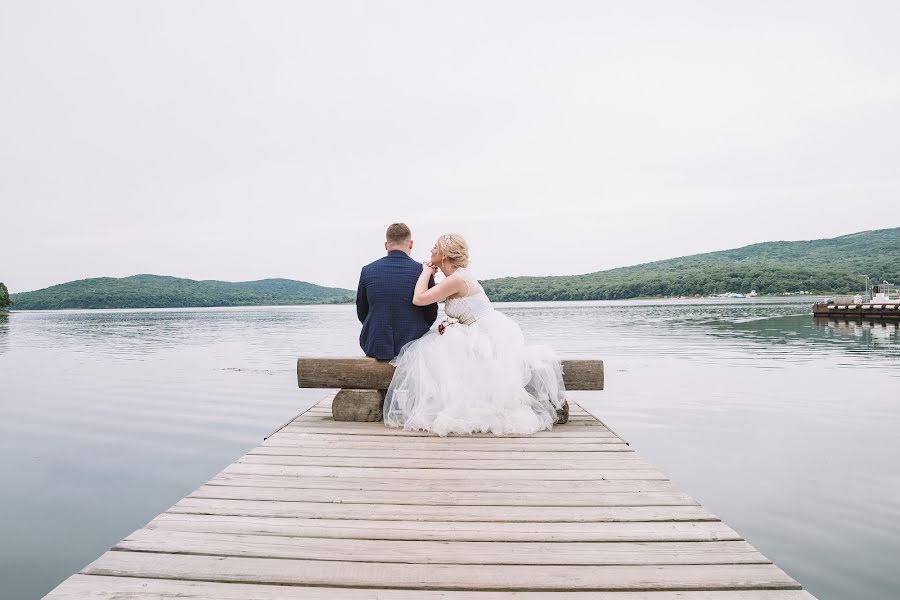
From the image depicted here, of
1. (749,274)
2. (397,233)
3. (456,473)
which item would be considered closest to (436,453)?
(456,473)

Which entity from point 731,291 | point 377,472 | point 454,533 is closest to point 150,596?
point 454,533

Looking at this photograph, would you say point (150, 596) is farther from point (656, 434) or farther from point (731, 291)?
point (731, 291)

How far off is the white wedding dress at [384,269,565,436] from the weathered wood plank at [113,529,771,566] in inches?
111

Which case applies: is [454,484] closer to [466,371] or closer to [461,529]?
[461,529]

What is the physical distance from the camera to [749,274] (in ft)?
371

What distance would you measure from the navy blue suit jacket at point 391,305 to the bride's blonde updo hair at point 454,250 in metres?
0.37

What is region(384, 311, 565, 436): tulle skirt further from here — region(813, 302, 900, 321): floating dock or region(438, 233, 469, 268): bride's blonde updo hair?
region(813, 302, 900, 321): floating dock

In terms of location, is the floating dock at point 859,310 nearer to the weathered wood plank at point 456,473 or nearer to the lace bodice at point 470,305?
the lace bodice at point 470,305

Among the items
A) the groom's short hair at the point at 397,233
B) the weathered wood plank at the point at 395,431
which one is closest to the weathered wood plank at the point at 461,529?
the weathered wood plank at the point at 395,431

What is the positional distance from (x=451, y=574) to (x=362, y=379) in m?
3.99

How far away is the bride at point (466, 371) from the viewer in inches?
241

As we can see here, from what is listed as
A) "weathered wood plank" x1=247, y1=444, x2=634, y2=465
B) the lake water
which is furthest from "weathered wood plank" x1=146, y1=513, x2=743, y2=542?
the lake water

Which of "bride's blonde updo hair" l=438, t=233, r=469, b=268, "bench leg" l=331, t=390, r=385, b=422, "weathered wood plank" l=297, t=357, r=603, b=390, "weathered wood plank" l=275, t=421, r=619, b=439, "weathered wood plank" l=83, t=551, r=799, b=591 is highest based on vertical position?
"bride's blonde updo hair" l=438, t=233, r=469, b=268

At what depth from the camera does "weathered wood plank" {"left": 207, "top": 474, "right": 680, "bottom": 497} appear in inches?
167
